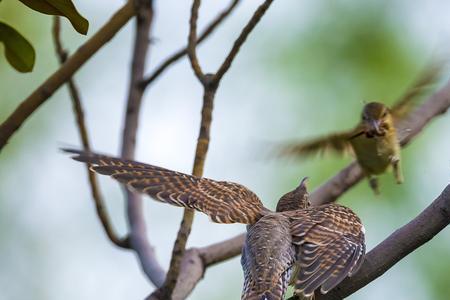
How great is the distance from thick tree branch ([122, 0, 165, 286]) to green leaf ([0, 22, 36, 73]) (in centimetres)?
124

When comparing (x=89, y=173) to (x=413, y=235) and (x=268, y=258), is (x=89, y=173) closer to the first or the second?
(x=268, y=258)

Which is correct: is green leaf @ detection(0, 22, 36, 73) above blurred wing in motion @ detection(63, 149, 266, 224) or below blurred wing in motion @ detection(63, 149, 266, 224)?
above

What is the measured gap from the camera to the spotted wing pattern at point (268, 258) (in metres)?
4.73

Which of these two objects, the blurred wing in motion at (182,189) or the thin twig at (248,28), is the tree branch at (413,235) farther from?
the thin twig at (248,28)

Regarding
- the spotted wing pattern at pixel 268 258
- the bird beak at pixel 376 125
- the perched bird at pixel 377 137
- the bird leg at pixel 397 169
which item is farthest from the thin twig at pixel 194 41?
the bird leg at pixel 397 169

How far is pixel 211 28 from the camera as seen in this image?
5855mm

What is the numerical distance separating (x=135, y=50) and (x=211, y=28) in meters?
1.31

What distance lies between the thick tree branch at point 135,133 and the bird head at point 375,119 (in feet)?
5.06

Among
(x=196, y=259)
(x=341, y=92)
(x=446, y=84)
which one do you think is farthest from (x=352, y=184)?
(x=341, y=92)

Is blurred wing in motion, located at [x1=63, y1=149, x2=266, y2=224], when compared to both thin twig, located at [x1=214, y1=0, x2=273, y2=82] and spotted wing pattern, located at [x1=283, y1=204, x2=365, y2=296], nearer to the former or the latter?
spotted wing pattern, located at [x1=283, y1=204, x2=365, y2=296]

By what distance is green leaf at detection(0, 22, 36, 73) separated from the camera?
4195mm

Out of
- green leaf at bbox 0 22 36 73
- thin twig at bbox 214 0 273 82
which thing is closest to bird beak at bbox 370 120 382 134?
thin twig at bbox 214 0 273 82

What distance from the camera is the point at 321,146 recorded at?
297 inches

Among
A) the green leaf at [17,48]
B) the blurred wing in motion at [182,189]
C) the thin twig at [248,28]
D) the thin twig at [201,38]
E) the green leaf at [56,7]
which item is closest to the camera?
the green leaf at [56,7]
